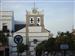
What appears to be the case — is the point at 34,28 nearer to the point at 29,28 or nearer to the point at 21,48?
the point at 29,28

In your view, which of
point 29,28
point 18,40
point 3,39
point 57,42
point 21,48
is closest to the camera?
point 18,40

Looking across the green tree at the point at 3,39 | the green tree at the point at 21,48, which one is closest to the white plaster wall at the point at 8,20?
the green tree at the point at 3,39

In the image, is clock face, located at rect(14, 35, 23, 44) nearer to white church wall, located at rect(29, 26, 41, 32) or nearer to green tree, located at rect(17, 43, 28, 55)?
green tree, located at rect(17, 43, 28, 55)

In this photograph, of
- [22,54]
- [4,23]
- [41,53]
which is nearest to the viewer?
[22,54]

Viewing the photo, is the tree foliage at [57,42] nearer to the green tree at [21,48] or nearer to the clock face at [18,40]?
the green tree at [21,48]

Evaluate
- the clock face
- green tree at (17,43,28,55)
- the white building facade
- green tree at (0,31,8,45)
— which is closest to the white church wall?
the white building facade

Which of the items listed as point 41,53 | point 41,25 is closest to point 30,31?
point 41,25

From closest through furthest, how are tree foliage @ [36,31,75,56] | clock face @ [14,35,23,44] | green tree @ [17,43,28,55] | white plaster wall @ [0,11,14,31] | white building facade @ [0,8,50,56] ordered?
clock face @ [14,35,23,44] < green tree @ [17,43,28,55] < tree foliage @ [36,31,75,56] < white building facade @ [0,8,50,56] < white plaster wall @ [0,11,14,31]

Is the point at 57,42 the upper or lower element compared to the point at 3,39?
lower

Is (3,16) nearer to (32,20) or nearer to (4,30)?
(4,30)

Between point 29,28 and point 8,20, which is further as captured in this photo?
point 29,28

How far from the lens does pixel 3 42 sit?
81.4 ft

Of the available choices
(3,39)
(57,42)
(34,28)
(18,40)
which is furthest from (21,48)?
(18,40)

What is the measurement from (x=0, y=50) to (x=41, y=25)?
430 cm
